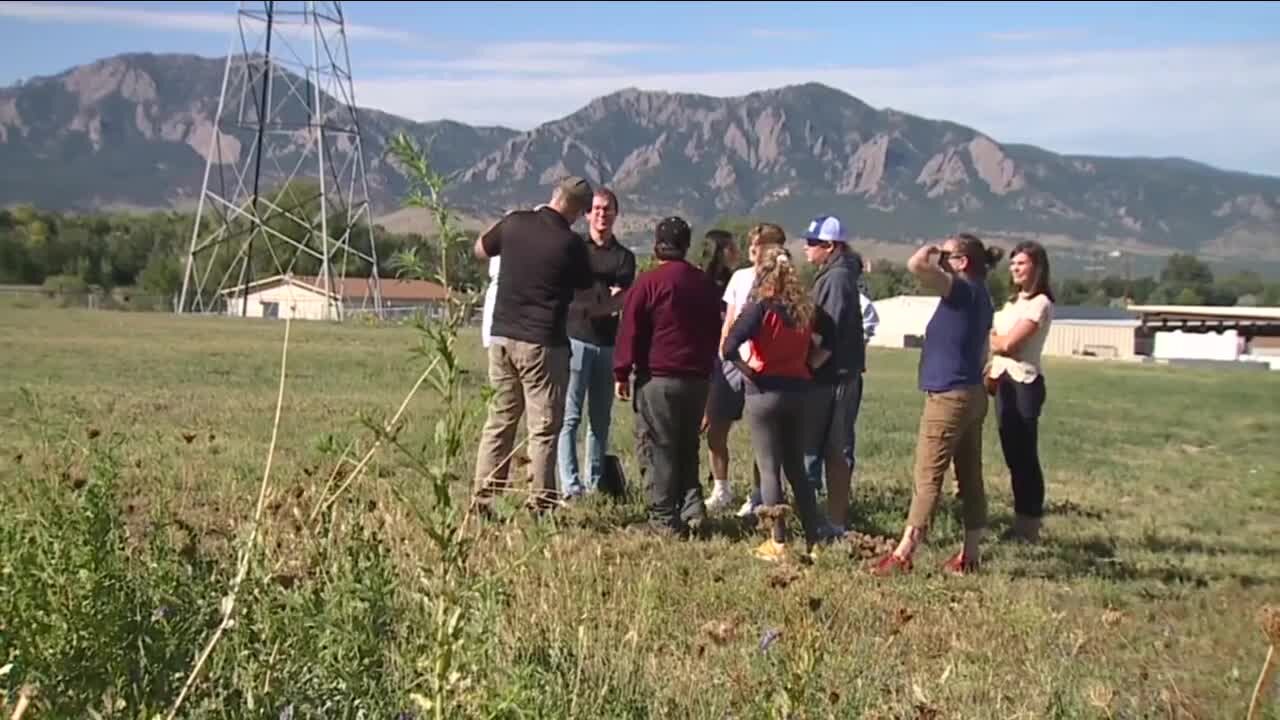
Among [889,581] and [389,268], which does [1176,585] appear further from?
[389,268]

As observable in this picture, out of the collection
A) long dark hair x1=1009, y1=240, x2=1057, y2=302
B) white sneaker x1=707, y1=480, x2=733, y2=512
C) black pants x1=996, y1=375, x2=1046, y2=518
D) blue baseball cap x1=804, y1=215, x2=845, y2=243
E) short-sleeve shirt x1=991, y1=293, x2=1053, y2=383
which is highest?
blue baseball cap x1=804, y1=215, x2=845, y2=243

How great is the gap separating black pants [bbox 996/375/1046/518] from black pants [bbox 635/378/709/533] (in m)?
1.98

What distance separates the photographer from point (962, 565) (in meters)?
8.13

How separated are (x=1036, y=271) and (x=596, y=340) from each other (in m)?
2.74

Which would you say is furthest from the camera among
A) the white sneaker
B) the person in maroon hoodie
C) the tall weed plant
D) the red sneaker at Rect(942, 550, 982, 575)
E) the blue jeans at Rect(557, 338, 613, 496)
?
the white sneaker

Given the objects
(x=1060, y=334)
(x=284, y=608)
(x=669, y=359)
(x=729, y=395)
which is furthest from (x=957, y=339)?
(x=1060, y=334)

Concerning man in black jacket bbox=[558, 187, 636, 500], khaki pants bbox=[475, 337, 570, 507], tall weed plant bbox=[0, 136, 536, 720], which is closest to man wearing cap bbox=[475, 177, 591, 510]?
khaki pants bbox=[475, 337, 570, 507]

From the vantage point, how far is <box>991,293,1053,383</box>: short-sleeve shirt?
9.09 meters

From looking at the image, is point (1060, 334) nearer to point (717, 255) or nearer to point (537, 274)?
point (717, 255)

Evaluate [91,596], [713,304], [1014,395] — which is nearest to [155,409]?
[713,304]

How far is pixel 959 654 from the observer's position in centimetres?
604

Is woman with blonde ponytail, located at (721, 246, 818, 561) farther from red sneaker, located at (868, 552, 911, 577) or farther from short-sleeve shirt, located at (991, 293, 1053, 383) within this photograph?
short-sleeve shirt, located at (991, 293, 1053, 383)

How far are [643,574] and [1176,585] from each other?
11.6 feet

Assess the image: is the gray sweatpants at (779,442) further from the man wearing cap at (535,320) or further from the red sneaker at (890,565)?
the man wearing cap at (535,320)
